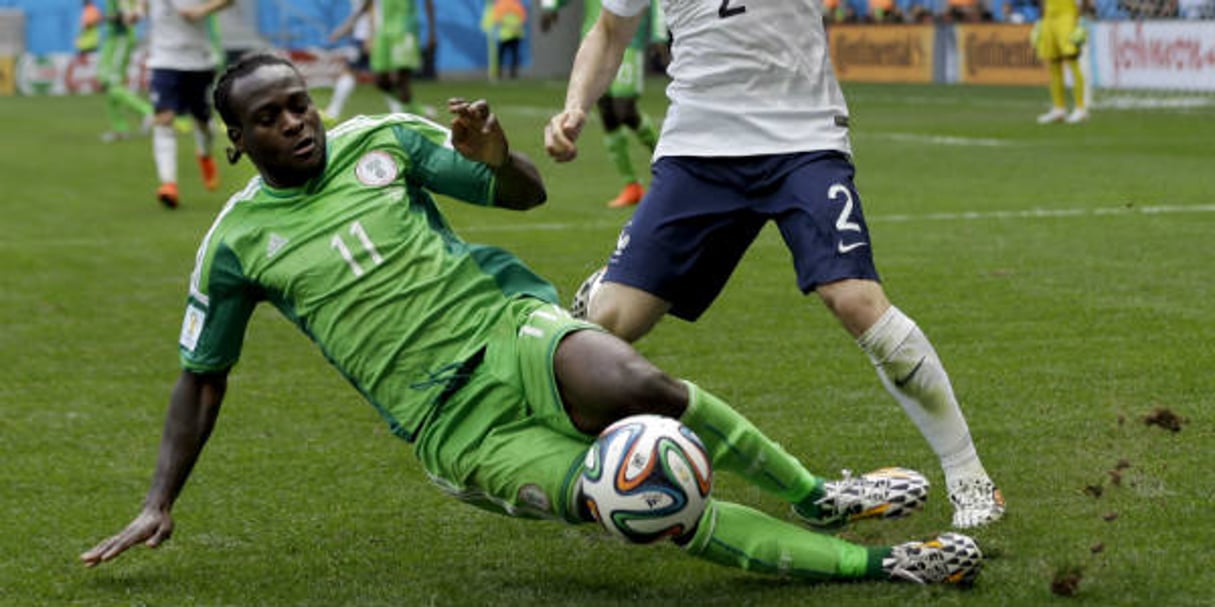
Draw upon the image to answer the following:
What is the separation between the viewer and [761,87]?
562cm

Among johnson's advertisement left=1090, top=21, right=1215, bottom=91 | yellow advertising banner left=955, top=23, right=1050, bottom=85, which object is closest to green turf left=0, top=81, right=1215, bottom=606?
johnson's advertisement left=1090, top=21, right=1215, bottom=91

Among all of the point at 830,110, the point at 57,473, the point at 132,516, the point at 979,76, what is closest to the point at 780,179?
the point at 830,110

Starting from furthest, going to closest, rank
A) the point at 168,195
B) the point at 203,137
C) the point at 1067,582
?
the point at 203,137, the point at 168,195, the point at 1067,582

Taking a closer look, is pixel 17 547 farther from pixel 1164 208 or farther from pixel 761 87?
pixel 1164 208

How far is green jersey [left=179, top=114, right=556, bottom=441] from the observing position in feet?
16.0

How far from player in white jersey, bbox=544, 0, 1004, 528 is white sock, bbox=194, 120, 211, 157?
11744 mm

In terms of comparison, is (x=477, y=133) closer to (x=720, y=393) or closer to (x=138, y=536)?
(x=138, y=536)

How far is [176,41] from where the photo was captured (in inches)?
651

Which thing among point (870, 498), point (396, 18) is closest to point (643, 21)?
point (396, 18)

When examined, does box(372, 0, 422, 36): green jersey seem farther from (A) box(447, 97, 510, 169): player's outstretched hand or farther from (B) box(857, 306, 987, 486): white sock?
(A) box(447, 97, 510, 169): player's outstretched hand

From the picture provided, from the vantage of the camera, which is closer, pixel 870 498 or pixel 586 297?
pixel 870 498

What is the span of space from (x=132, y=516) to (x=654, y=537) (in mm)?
2063

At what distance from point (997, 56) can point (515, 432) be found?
27.7 meters

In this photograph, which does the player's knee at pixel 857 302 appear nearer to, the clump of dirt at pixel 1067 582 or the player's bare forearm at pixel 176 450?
the clump of dirt at pixel 1067 582
